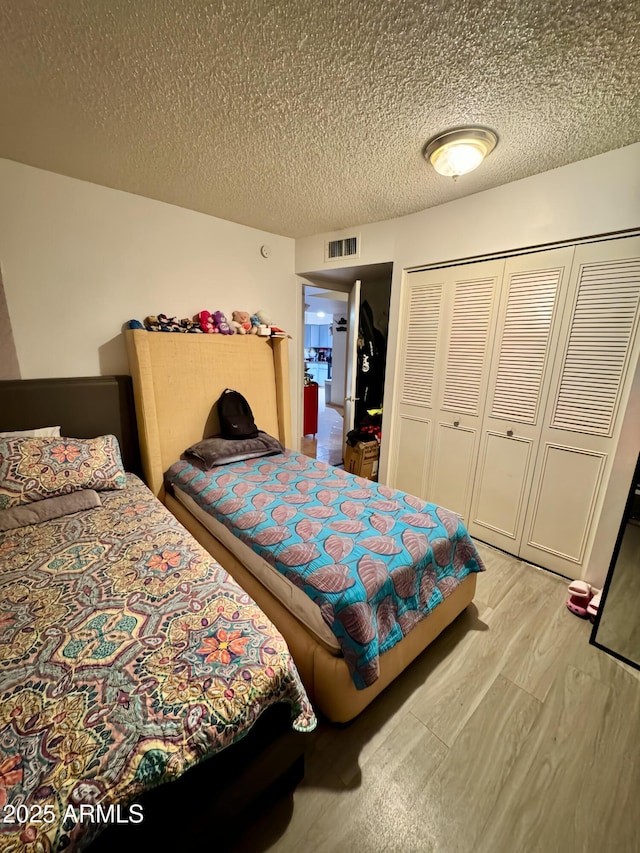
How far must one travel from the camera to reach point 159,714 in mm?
800

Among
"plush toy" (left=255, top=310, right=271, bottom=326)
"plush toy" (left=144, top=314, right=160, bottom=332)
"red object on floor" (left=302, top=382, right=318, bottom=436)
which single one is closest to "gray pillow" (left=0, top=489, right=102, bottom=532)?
"plush toy" (left=144, top=314, right=160, bottom=332)

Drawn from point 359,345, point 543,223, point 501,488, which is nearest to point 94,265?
point 359,345

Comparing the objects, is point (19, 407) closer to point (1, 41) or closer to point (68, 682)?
point (1, 41)

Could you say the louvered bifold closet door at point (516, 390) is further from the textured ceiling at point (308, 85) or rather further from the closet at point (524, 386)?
the textured ceiling at point (308, 85)

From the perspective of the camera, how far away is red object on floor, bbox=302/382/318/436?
5125mm

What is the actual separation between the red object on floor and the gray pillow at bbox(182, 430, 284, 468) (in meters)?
2.45

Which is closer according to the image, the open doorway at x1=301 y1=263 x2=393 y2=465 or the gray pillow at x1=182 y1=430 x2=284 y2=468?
the gray pillow at x1=182 y1=430 x2=284 y2=468

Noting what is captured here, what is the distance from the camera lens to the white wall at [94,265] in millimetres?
1963

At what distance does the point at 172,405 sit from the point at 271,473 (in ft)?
3.08

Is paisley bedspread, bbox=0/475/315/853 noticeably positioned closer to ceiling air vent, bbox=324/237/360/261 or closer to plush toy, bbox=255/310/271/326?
plush toy, bbox=255/310/271/326

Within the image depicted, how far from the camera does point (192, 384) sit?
2.56 meters

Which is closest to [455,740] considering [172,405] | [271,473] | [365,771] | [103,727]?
[365,771]

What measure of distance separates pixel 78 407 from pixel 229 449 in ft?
3.27

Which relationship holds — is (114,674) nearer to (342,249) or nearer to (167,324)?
(167,324)
